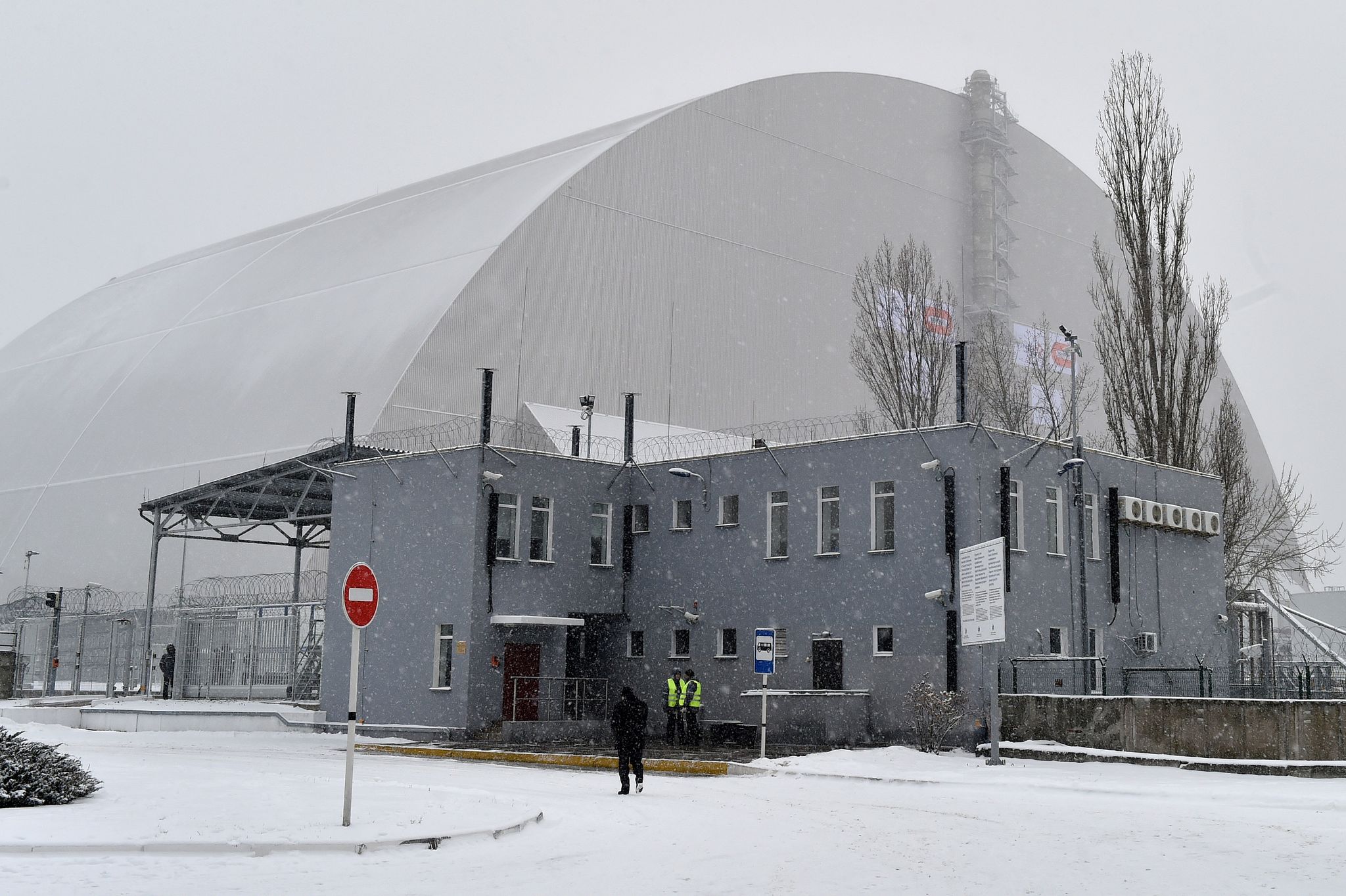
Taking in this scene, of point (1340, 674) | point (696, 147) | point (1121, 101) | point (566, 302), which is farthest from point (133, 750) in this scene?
point (696, 147)

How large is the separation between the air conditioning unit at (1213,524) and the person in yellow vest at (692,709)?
1458 centimetres

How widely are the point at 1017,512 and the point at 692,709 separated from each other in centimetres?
860

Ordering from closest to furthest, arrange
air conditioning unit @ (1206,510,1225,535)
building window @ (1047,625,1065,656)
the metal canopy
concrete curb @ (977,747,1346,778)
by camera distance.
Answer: concrete curb @ (977,747,1346,778) < building window @ (1047,625,1065,656) < air conditioning unit @ (1206,510,1225,535) < the metal canopy

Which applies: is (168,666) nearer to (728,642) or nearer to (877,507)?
(728,642)

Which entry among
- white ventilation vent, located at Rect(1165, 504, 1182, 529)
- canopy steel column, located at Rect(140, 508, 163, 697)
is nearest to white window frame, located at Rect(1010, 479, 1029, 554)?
white ventilation vent, located at Rect(1165, 504, 1182, 529)

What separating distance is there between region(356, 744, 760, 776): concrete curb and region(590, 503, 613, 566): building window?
27.2 feet

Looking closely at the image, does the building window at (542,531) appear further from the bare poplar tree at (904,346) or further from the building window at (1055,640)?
the bare poplar tree at (904,346)

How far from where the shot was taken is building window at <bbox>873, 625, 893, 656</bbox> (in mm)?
33938

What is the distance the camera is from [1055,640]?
3438cm

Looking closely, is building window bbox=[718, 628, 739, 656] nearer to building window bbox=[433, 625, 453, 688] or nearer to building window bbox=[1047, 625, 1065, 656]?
building window bbox=[433, 625, 453, 688]

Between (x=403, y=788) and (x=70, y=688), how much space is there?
37.9m

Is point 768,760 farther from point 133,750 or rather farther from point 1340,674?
point 1340,674

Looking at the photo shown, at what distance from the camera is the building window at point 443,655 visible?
3656cm

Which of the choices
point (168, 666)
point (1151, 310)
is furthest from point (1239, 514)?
point (168, 666)
